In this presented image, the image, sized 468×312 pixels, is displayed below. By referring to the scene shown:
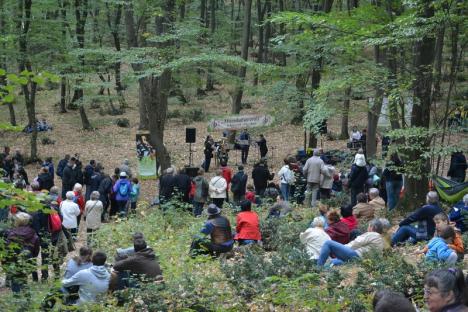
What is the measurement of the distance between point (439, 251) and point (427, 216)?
259 centimetres

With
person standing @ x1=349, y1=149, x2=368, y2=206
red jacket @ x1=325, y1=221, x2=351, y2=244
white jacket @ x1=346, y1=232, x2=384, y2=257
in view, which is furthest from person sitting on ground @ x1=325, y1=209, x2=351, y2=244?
person standing @ x1=349, y1=149, x2=368, y2=206

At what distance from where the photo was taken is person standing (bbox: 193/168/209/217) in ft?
51.4

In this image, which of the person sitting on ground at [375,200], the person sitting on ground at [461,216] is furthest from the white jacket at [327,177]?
the person sitting on ground at [461,216]

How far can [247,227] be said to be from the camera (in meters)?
11.4

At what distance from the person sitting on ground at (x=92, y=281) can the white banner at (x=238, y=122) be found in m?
14.1

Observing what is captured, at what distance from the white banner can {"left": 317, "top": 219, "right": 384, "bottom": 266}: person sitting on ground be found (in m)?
12.5

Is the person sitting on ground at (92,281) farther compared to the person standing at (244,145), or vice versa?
the person standing at (244,145)

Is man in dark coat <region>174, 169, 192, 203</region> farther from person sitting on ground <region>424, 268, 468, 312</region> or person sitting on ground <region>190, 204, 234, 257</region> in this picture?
person sitting on ground <region>424, 268, 468, 312</region>

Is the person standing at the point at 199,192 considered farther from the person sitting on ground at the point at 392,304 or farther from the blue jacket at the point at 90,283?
the person sitting on ground at the point at 392,304

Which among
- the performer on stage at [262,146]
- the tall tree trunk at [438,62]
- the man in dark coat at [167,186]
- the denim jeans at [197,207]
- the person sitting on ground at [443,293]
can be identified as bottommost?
the denim jeans at [197,207]

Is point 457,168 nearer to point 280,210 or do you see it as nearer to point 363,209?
point 363,209

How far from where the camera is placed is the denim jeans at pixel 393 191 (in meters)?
14.9

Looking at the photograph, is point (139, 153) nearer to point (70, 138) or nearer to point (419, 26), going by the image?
point (70, 138)

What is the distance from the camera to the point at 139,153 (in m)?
21.7
